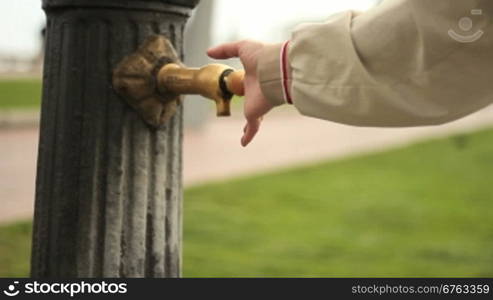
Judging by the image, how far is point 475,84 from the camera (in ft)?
4.36

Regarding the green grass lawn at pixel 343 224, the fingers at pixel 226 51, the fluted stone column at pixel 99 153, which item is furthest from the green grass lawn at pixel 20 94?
the fingers at pixel 226 51

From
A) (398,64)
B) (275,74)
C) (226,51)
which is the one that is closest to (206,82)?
(226,51)

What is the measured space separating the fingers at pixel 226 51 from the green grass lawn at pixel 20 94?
876 centimetres

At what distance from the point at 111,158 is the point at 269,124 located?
9.55 m

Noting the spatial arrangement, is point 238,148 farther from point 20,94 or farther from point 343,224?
point 20,94

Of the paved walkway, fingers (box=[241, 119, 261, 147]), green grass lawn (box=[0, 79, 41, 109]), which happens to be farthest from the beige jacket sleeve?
green grass lawn (box=[0, 79, 41, 109])

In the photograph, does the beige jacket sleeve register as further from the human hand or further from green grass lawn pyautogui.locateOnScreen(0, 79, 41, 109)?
green grass lawn pyautogui.locateOnScreen(0, 79, 41, 109)

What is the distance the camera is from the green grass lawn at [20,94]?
10289mm

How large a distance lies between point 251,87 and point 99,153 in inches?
12.3

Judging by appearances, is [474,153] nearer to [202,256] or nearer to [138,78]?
[202,256]

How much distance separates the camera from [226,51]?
4.99 ft

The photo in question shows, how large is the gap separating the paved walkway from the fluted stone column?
3148 mm

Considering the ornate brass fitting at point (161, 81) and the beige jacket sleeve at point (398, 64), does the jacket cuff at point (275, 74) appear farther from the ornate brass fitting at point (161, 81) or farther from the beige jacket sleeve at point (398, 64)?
the ornate brass fitting at point (161, 81)

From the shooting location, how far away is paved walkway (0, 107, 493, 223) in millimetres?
5848
